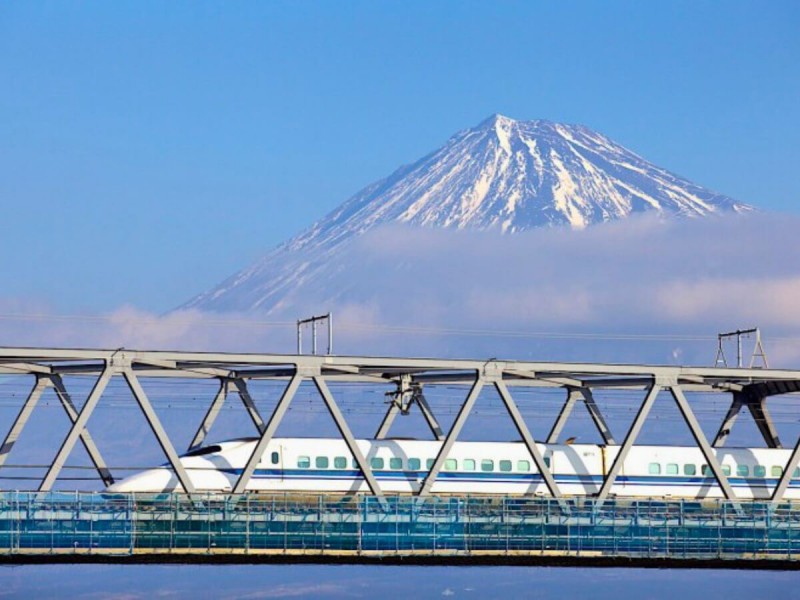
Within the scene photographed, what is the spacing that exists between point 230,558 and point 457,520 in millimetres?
11683

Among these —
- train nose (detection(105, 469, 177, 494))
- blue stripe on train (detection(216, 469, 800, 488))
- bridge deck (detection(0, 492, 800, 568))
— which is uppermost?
blue stripe on train (detection(216, 469, 800, 488))

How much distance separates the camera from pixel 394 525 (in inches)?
3647

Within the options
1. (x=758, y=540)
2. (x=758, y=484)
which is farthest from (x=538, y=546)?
(x=758, y=484)

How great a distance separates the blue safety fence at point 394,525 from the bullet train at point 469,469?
1204 cm

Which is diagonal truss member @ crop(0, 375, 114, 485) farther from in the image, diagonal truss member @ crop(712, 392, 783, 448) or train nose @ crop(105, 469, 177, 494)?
diagonal truss member @ crop(712, 392, 783, 448)

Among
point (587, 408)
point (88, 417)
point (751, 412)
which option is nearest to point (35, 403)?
point (88, 417)

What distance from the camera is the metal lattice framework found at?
95.9m

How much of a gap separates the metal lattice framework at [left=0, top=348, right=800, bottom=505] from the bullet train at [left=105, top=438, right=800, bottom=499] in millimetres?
2435

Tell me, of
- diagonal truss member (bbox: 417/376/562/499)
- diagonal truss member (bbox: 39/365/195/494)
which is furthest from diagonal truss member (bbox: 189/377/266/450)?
diagonal truss member (bbox: 417/376/562/499)

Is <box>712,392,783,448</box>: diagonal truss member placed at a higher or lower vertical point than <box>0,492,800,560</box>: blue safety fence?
Answer: higher

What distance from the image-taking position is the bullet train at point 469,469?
107 meters

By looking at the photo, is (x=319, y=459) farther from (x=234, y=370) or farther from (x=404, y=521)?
(x=404, y=521)

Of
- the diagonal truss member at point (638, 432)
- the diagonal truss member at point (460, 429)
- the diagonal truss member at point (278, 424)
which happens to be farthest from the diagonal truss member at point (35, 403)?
the diagonal truss member at point (638, 432)

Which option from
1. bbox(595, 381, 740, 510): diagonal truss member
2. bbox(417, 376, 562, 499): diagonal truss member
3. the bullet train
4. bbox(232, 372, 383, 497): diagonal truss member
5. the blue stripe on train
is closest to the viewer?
bbox(232, 372, 383, 497): diagonal truss member
